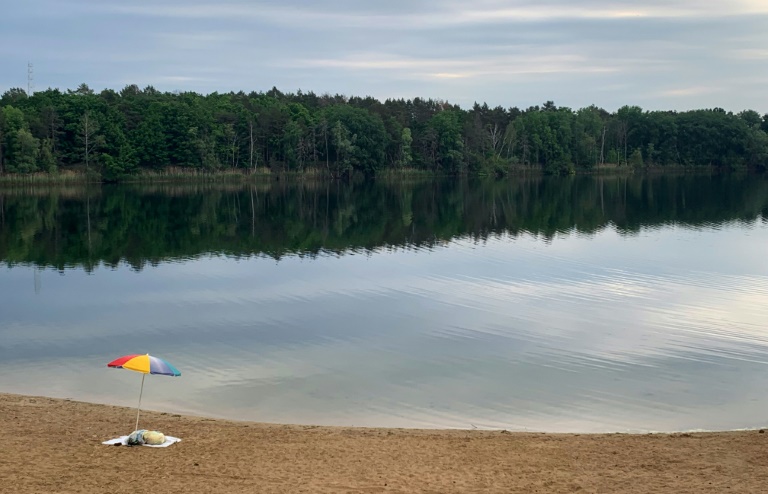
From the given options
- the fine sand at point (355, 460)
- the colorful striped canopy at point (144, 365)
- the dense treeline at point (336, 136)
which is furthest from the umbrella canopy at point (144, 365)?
the dense treeline at point (336, 136)

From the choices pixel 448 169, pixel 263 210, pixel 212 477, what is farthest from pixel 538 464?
pixel 448 169

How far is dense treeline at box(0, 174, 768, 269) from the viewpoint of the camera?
130 feet

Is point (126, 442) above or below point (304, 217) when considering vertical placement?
below

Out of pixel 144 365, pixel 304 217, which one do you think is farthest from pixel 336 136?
pixel 144 365

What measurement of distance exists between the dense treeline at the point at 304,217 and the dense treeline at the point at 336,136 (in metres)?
11.3

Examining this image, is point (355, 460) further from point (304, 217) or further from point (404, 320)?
point (304, 217)

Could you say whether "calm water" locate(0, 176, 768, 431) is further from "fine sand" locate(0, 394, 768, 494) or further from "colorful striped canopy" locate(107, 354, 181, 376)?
"colorful striped canopy" locate(107, 354, 181, 376)

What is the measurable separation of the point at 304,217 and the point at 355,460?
44.4 m

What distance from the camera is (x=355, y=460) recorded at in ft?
36.1

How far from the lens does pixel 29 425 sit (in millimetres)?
12586

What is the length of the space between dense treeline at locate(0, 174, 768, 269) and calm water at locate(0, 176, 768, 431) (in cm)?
39

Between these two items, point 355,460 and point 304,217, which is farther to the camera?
point 304,217

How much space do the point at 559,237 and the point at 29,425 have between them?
33931mm

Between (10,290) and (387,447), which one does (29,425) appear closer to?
(387,447)
